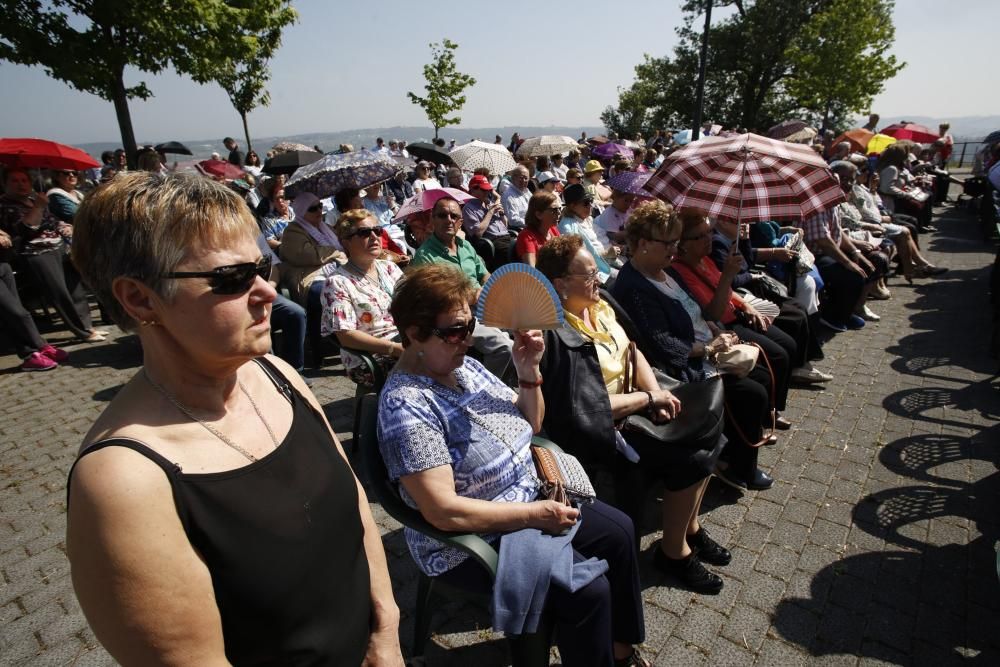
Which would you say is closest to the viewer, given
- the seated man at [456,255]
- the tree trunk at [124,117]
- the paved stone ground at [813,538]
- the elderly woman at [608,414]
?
the paved stone ground at [813,538]

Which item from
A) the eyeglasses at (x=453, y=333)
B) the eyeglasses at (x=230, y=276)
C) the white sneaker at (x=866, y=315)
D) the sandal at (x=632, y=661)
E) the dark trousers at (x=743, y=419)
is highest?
the eyeglasses at (x=230, y=276)

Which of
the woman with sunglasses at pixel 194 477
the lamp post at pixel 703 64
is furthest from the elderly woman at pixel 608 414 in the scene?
the lamp post at pixel 703 64

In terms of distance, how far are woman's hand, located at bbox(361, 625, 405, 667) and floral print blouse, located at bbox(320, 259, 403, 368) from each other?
2440 millimetres

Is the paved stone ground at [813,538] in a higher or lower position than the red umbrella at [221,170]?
lower

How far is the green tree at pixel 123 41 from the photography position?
27.7 ft

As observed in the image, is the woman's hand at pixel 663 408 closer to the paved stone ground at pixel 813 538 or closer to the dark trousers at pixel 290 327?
the paved stone ground at pixel 813 538

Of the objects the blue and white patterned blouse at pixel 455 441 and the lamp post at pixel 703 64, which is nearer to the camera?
the blue and white patterned blouse at pixel 455 441

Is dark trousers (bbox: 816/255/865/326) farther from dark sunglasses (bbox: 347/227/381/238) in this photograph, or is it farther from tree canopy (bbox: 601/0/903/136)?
tree canopy (bbox: 601/0/903/136)

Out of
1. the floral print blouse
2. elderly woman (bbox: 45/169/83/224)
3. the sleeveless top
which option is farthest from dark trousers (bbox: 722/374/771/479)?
elderly woman (bbox: 45/169/83/224)

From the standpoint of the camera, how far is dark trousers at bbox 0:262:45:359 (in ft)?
18.4

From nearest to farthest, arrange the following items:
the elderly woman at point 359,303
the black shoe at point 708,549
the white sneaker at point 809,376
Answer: the black shoe at point 708,549 → the elderly woman at point 359,303 → the white sneaker at point 809,376

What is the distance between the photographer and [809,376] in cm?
519

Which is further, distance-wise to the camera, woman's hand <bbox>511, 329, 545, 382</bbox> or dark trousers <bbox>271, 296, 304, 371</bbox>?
dark trousers <bbox>271, 296, 304, 371</bbox>

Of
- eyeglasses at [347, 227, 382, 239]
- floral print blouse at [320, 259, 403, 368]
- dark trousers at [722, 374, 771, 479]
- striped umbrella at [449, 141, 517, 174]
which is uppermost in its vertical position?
striped umbrella at [449, 141, 517, 174]
